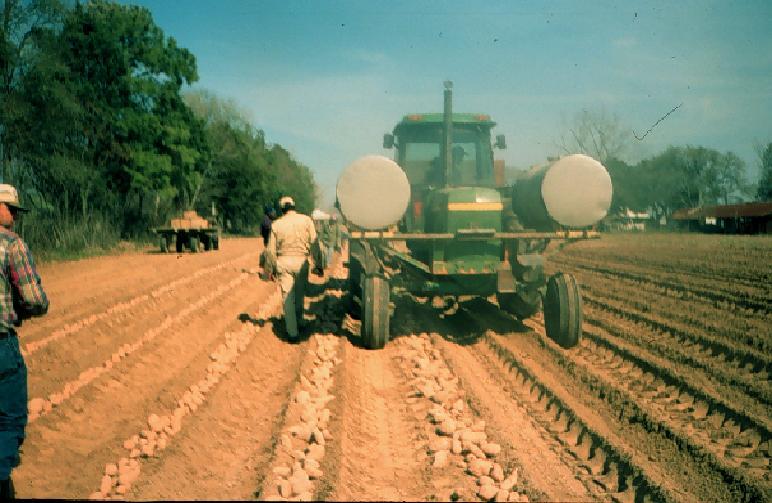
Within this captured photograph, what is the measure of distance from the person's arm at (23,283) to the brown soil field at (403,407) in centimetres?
132

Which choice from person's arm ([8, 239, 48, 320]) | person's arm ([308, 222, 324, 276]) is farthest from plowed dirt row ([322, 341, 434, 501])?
person's arm ([8, 239, 48, 320])

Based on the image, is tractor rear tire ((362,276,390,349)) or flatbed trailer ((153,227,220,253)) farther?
flatbed trailer ((153,227,220,253))

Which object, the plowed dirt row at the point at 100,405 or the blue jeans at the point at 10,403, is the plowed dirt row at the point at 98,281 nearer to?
the plowed dirt row at the point at 100,405

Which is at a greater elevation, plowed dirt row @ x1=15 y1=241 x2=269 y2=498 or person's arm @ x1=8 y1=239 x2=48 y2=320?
person's arm @ x1=8 y1=239 x2=48 y2=320

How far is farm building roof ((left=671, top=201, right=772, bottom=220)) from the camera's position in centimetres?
4953

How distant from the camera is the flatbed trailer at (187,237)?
74.7ft

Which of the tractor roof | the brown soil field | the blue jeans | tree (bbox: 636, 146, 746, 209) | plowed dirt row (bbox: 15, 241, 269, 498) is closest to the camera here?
the blue jeans

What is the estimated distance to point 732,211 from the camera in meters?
54.1

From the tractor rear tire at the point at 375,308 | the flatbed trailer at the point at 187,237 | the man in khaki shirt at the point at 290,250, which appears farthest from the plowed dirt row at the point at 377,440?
the flatbed trailer at the point at 187,237

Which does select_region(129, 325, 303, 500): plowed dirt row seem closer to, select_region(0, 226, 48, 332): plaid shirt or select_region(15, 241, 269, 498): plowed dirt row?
select_region(15, 241, 269, 498): plowed dirt row

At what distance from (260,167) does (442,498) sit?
50.3 m

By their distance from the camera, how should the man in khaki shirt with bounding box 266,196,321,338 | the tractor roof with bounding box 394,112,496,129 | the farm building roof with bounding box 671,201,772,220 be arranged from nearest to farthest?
the man in khaki shirt with bounding box 266,196,321,338, the tractor roof with bounding box 394,112,496,129, the farm building roof with bounding box 671,201,772,220

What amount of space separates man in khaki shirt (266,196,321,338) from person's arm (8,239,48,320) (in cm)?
401

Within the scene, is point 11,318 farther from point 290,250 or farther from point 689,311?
point 689,311
